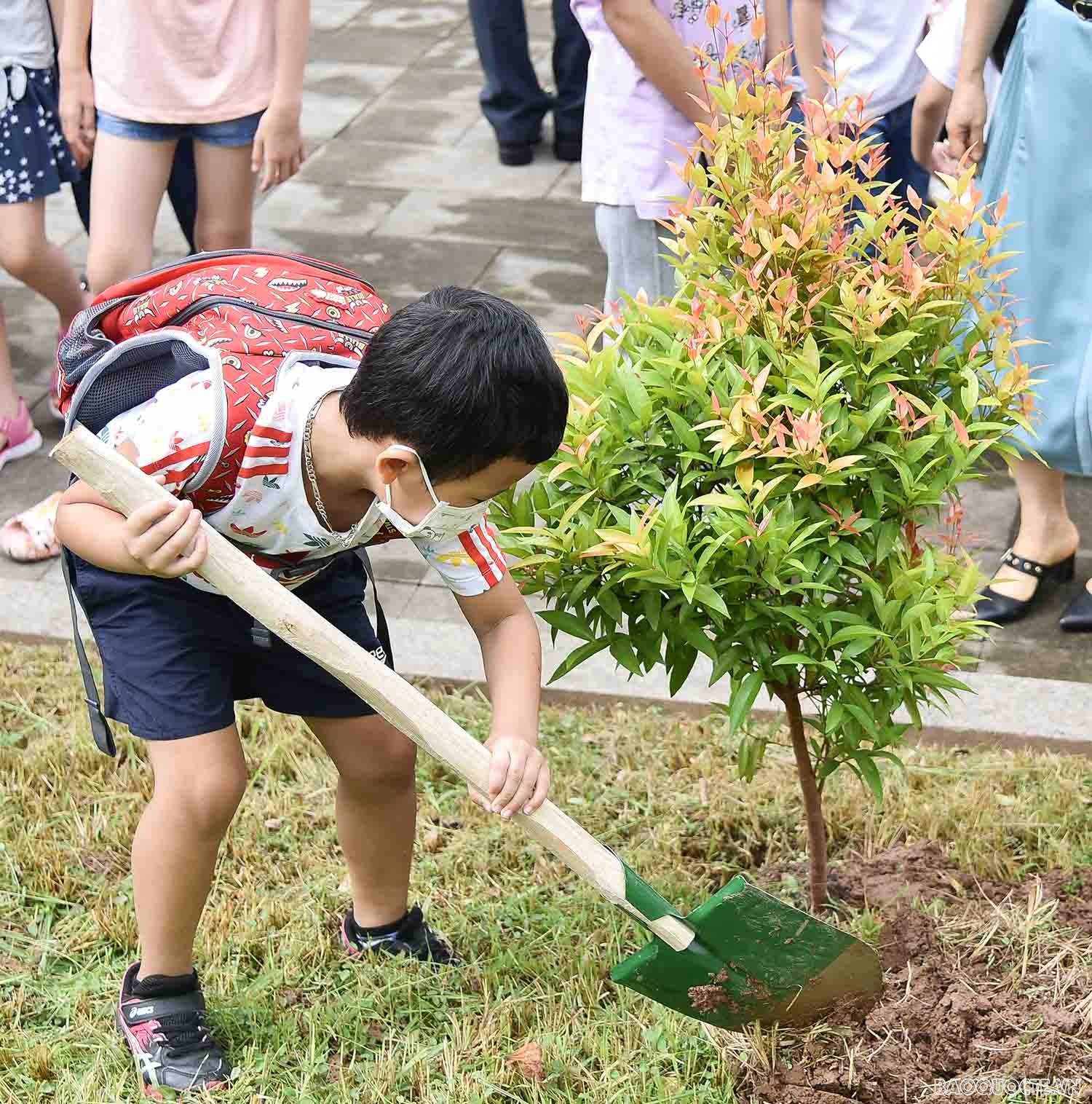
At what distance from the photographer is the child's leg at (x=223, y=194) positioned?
3.75m

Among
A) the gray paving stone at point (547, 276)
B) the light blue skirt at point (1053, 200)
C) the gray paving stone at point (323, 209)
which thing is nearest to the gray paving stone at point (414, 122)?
the gray paving stone at point (323, 209)

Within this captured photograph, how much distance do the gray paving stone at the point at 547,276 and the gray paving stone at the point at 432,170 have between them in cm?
68

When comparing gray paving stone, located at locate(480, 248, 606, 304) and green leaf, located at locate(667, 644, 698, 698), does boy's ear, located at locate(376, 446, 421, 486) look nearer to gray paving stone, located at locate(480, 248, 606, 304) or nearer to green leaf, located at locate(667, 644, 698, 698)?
green leaf, located at locate(667, 644, 698, 698)

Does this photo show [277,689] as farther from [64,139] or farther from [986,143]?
[64,139]

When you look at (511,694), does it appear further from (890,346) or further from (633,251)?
(633,251)

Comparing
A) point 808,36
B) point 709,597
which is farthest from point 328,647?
point 808,36

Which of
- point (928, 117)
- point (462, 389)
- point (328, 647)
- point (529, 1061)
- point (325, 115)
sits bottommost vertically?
point (325, 115)

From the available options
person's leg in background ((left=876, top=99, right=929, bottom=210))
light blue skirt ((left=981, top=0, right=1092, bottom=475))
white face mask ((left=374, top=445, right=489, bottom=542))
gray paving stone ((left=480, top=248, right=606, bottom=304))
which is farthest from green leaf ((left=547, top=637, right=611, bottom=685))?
gray paving stone ((left=480, top=248, right=606, bottom=304))

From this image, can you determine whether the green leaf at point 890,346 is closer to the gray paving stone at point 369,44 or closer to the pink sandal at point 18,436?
the pink sandal at point 18,436

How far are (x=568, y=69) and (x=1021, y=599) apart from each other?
3.65 meters

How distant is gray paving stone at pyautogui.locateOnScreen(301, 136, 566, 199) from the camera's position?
616cm

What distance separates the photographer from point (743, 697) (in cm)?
211

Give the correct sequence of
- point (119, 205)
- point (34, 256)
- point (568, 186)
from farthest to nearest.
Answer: point (568, 186) → point (34, 256) → point (119, 205)

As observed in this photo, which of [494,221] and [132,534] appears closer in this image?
[132,534]
